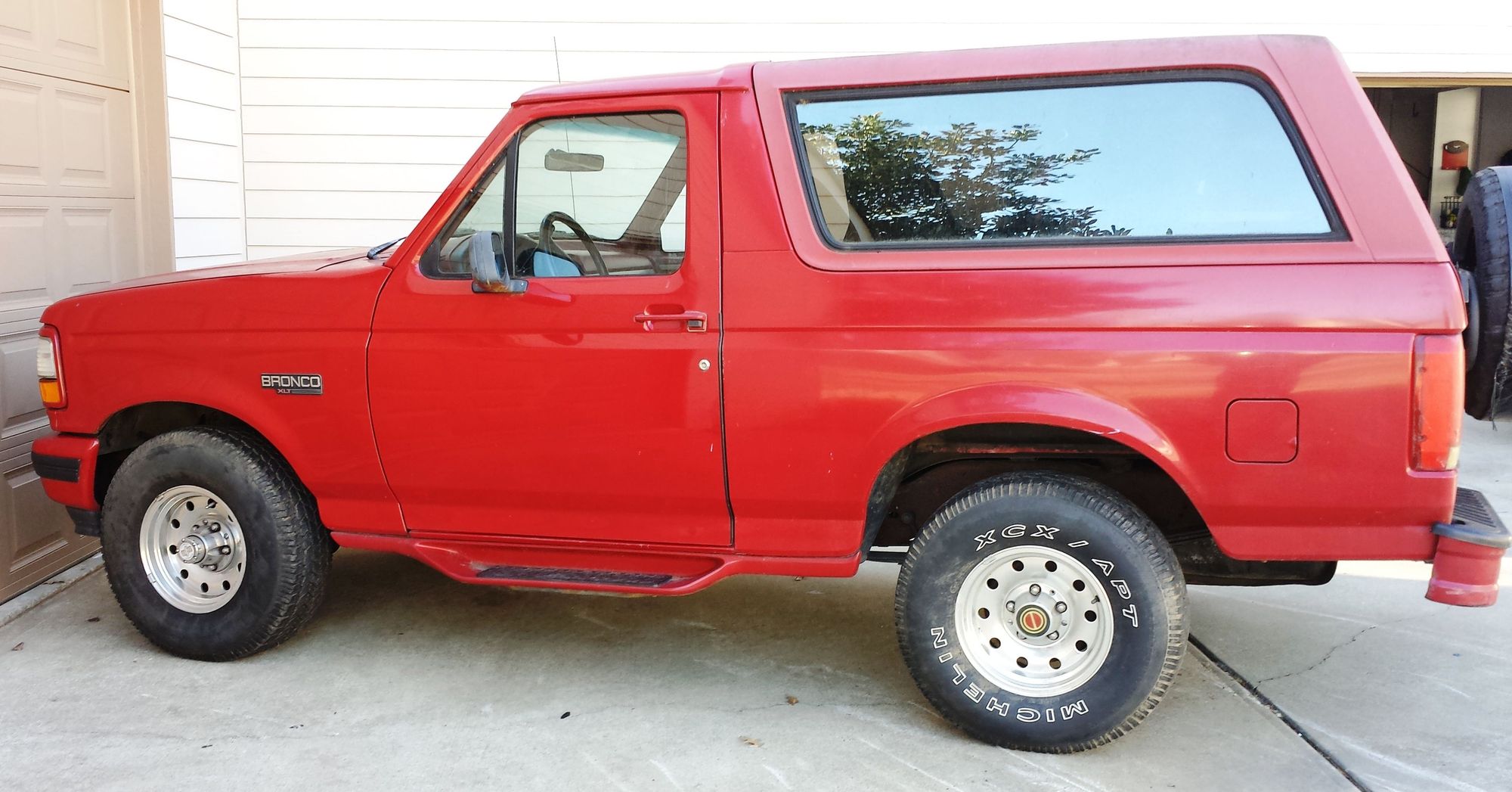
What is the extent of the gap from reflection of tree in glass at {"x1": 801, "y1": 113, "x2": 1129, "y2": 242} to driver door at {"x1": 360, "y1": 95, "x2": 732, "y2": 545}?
46cm

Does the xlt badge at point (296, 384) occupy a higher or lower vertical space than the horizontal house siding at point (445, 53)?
lower

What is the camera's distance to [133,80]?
596 centimetres

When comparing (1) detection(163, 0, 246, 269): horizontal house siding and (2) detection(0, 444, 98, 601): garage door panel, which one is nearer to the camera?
(2) detection(0, 444, 98, 601): garage door panel

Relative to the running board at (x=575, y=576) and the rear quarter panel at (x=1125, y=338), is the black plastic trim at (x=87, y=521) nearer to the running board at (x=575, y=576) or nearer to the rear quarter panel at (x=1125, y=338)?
the running board at (x=575, y=576)

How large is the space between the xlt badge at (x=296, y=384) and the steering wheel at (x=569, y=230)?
3.09 feet

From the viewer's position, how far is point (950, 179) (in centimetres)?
354

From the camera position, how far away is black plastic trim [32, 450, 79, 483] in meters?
4.33

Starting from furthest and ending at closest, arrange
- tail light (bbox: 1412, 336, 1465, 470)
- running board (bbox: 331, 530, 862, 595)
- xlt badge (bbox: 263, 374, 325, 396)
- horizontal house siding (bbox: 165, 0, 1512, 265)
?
horizontal house siding (bbox: 165, 0, 1512, 265)
xlt badge (bbox: 263, 374, 325, 396)
running board (bbox: 331, 530, 862, 595)
tail light (bbox: 1412, 336, 1465, 470)

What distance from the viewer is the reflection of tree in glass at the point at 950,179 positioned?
11.3 ft

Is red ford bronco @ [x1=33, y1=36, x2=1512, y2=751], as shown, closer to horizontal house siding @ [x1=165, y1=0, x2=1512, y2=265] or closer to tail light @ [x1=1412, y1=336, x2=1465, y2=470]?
tail light @ [x1=1412, y1=336, x2=1465, y2=470]

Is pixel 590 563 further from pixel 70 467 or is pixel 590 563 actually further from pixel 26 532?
pixel 26 532

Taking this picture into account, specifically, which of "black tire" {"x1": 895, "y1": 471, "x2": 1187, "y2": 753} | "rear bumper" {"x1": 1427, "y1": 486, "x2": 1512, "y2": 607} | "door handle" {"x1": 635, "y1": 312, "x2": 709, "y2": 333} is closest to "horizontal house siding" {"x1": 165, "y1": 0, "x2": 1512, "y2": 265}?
"door handle" {"x1": 635, "y1": 312, "x2": 709, "y2": 333}

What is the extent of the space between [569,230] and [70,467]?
2.15 metres

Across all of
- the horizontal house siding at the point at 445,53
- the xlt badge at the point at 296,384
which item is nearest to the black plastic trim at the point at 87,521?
the xlt badge at the point at 296,384
